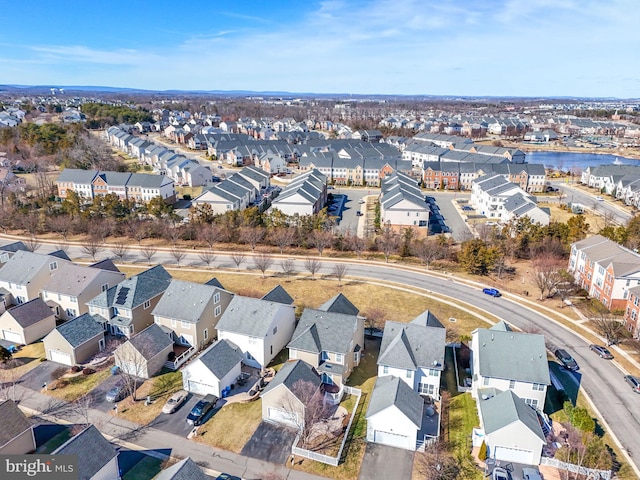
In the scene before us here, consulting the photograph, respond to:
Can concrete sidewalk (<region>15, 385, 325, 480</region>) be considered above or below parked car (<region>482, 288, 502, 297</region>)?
below

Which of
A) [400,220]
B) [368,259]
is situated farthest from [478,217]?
[368,259]

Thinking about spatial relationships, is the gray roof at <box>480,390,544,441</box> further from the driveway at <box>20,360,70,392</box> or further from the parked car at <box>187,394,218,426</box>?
the driveway at <box>20,360,70,392</box>

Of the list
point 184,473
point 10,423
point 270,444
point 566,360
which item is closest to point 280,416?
point 270,444

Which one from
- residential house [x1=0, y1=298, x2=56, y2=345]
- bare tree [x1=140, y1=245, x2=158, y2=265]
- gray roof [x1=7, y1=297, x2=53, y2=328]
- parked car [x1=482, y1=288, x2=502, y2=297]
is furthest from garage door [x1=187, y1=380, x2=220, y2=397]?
parked car [x1=482, y1=288, x2=502, y2=297]

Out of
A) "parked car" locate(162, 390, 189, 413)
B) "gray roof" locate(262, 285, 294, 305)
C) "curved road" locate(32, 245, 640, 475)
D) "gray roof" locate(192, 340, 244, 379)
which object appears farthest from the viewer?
"gray roof" locate(262, 285, 294, 305)

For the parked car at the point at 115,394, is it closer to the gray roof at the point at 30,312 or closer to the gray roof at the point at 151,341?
the gray roof at the point at 151,341

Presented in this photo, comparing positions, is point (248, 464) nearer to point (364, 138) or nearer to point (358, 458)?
point (358, 458)

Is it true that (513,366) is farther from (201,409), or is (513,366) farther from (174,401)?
(174,401)

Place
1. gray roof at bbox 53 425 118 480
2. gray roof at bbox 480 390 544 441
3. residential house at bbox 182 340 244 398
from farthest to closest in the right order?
residential house at bbox 182 340 244 398 < gray roof at bbox 480 390 544 441 < gray roof at bbox 53 425 118 480
